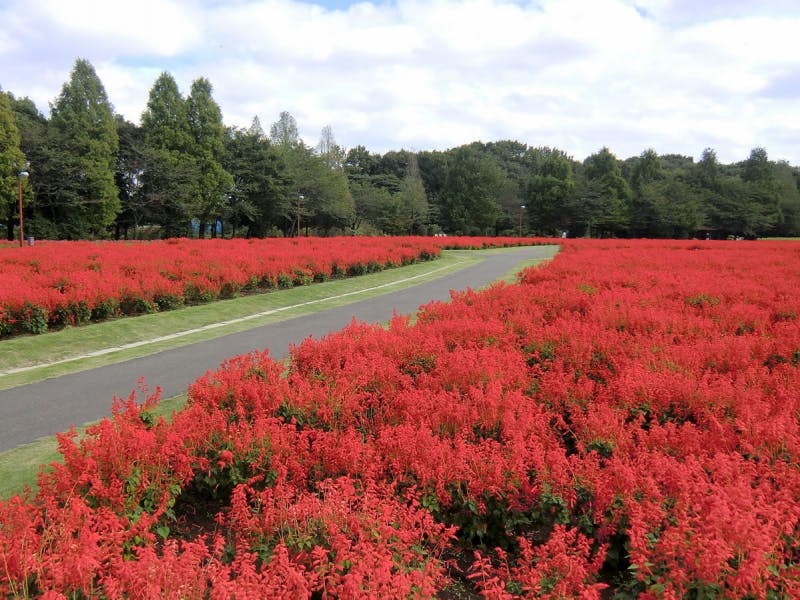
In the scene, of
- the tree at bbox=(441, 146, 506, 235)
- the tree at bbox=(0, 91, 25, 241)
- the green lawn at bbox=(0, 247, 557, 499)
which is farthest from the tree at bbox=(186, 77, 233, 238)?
the tree at bbox=(441, 146, 506, 235)

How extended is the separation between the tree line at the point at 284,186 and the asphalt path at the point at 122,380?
24994 mm

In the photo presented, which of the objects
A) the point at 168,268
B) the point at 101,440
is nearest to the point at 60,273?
the point at 168,268

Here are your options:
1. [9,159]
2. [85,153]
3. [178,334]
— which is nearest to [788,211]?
[85,153]

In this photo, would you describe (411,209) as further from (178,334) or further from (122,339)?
(122,339)

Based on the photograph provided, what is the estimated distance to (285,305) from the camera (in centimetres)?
1384

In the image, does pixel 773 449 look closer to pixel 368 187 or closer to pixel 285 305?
pixel 285 305

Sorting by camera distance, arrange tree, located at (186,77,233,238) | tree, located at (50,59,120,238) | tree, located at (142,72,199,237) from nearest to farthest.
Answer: tree, located at (50,59,120,238) < tree, located at (142,72,199,237) < tree, located at (186,77,233,238)

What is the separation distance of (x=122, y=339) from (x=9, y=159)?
34.3 meters

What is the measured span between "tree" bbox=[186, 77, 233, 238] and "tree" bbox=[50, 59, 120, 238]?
6.70 m

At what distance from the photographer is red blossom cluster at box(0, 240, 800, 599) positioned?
2354 mm

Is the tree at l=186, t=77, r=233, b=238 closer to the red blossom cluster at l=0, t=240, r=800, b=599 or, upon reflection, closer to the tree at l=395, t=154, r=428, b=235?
the tree at l=395, t=154, r=428, b=235

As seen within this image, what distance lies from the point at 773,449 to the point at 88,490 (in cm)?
430

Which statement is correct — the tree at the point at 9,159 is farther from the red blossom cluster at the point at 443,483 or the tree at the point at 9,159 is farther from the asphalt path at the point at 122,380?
the red blossom cluster at the point at 443,483

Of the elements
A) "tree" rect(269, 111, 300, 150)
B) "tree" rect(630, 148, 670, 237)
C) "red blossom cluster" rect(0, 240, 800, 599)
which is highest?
"tree" rect(269, 111, 300, 150)
